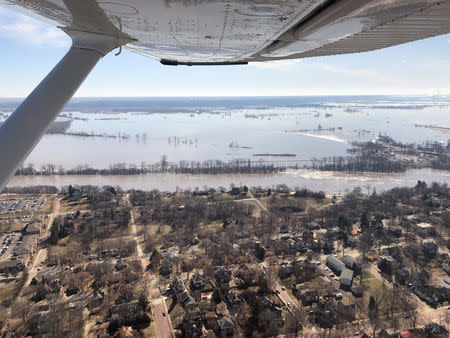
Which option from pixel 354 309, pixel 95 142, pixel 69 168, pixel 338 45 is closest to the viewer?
pixel 338 45

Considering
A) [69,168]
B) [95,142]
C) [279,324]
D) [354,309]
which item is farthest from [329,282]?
[95,142]

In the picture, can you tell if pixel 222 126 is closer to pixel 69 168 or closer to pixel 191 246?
pixel 69 168

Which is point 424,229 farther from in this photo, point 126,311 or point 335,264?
point 126,311

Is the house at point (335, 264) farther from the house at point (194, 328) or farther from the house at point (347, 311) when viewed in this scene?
the house at point (194, 328)

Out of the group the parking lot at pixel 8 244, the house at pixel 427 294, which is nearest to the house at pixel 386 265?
the house at pixel 427 294

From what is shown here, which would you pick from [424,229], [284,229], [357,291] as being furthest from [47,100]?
[424,229]

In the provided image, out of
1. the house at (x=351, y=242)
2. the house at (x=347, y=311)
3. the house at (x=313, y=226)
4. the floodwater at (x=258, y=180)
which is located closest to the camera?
the house at (x=347, y=311)
